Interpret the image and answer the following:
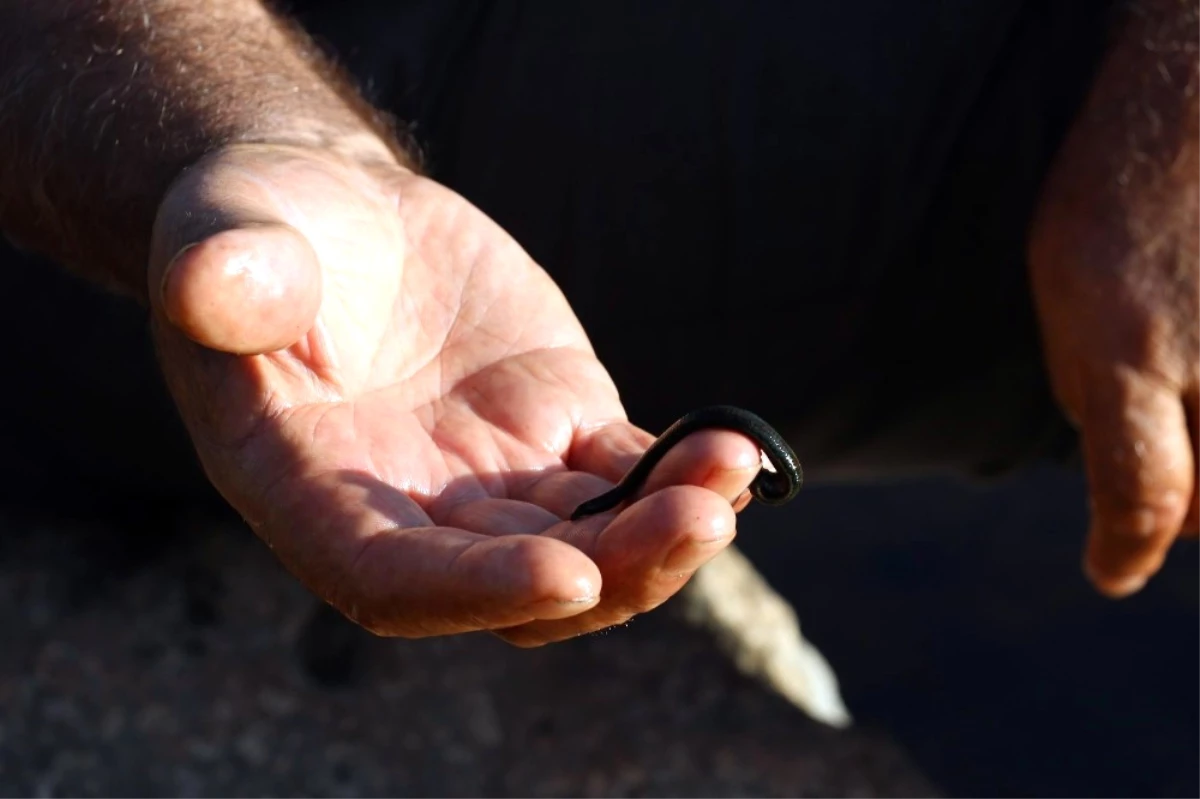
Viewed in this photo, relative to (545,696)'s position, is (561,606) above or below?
above

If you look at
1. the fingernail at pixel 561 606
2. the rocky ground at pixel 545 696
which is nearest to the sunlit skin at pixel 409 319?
the fingernail at pixel 561 606

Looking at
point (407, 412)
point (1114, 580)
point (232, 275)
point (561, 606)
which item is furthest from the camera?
point (1114, 580)

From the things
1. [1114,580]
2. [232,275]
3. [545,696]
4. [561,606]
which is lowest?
[545,696]

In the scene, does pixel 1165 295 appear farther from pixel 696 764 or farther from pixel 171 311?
pixel 171 311

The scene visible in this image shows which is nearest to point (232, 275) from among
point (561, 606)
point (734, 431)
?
point (561, 606)

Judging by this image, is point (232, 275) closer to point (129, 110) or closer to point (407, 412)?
point (407, 412)

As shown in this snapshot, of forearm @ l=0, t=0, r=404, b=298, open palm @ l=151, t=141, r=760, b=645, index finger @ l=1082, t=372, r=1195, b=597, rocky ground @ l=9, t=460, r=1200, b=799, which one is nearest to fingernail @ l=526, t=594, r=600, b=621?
open palm @ l=151, t=141, r=760, b=645

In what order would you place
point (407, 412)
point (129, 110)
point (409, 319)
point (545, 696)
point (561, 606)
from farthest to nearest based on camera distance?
point (545, 696) < point (129, 110) < point (409, 319) < point (407, 412) < point (561, 606)

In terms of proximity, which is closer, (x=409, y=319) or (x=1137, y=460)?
(x=409, y=319)
